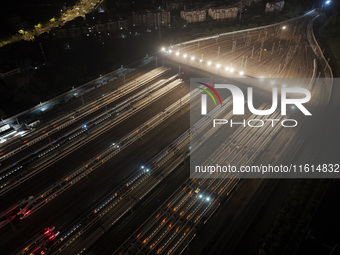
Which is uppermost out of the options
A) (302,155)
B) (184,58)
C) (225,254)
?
(184,58)

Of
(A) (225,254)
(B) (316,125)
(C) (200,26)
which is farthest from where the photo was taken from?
(C) (200,26)

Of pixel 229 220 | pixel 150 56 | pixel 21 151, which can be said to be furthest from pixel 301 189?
pixel 150 56

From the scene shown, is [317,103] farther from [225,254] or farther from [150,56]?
[150,56]

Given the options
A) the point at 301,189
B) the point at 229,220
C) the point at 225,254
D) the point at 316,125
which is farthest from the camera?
the point at 316,125

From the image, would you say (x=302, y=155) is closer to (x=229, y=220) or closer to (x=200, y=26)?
(x=229, y=220)

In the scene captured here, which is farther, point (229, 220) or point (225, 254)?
point (229, 220)

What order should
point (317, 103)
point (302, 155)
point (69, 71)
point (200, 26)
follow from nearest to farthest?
point (302, 155)
point (317, 103)
point (69, 71)
point (200, 26)

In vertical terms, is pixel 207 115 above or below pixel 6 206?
above

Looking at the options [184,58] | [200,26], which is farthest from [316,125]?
[200,26]

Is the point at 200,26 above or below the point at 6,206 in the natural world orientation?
above
